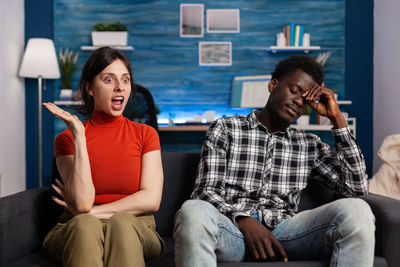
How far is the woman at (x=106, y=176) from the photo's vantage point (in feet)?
4.30

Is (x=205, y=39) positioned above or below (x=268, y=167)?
above

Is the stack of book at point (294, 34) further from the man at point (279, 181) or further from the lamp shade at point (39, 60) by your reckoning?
the man at point (279, 181)

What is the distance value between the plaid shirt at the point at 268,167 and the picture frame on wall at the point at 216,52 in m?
2.70

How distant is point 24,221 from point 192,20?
326 centimetres

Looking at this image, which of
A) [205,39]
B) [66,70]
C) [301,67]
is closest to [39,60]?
[66,70]

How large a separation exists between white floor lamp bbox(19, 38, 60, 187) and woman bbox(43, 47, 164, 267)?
246 centimetres

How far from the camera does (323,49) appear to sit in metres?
4.44

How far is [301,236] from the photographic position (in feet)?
4.95

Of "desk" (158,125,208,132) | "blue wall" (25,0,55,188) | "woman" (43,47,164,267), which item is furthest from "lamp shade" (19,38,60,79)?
"woman" (43,47,164,267)

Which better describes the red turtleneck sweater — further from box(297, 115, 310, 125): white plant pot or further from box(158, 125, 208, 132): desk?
box(297, 115, 310, 125): white plant pot

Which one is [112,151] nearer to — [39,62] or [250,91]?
[39,62]

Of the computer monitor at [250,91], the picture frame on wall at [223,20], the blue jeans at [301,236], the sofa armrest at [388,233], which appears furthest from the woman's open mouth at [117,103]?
the picture frame on wall at [223,20]

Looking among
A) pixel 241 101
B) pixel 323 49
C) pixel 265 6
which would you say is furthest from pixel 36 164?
pixel 323 49

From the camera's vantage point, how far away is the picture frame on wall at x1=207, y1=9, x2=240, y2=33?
4422 mm
